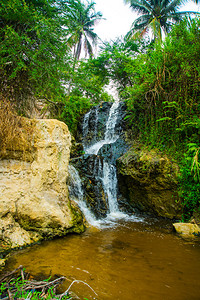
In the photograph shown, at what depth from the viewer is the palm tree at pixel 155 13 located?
15.7m

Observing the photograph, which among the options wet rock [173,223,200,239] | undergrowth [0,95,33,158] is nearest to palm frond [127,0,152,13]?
undergrowth [0,95,33,158]

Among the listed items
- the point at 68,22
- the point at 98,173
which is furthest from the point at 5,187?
the point at 68,22

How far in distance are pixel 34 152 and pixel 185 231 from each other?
15.2 ft

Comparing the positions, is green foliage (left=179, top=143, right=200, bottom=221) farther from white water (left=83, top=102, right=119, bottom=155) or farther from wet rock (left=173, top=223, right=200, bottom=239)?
white water (left=83, top=102, right=119, bottom=155)

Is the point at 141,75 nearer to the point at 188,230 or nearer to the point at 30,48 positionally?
the point at 30,48

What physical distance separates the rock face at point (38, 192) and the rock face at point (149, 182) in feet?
9.73

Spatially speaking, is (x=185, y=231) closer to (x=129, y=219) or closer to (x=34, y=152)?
(x=129, y=219)

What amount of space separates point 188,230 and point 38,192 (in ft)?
13.7

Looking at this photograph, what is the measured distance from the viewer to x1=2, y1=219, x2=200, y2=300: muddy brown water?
2543 millimetres

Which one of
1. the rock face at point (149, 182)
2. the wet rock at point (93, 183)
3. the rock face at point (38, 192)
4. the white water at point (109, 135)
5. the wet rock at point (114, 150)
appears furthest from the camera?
the white water at point (109, 135)

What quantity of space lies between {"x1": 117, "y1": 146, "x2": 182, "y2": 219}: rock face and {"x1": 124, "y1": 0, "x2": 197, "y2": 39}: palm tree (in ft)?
45.5

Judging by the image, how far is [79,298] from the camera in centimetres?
229

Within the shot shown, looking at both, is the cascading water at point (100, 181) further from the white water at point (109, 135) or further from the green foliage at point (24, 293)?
the green foliage at point (24, 293)

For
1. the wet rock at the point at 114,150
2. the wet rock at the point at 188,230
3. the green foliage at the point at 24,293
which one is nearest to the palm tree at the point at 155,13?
the wet rock at the point at 114,150
